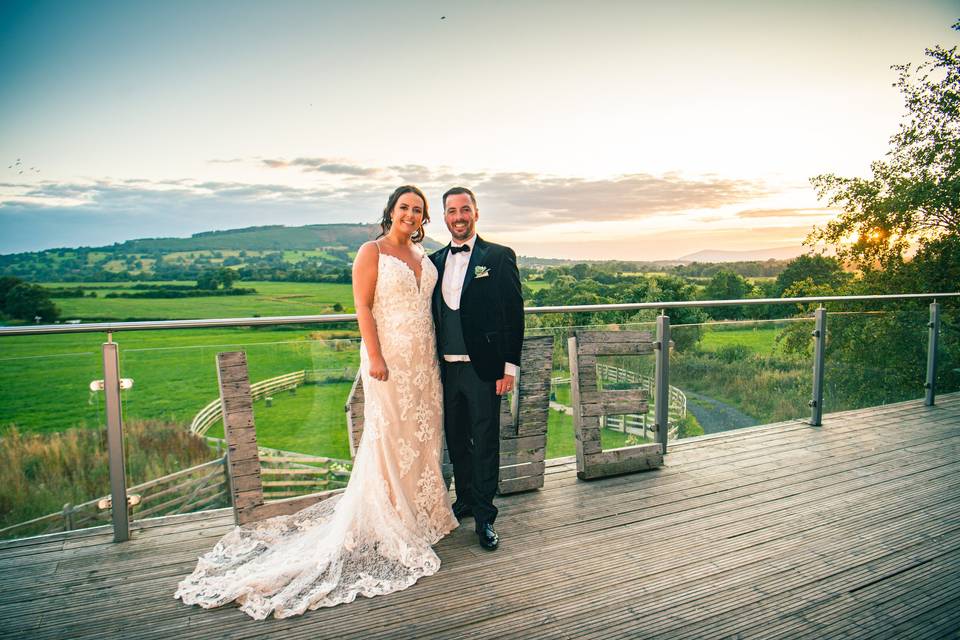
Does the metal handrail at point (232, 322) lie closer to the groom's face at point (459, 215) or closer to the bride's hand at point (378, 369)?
the bride's hand at point (378, 369)

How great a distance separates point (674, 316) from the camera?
4539mm

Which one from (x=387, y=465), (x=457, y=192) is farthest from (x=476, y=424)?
(x=457, y=192)

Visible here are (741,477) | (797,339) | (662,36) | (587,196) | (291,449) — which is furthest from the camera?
(587,196)

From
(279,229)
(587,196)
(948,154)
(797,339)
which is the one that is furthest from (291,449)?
(279,229)

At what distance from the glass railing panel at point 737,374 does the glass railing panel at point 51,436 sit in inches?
151

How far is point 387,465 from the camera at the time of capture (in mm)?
2727

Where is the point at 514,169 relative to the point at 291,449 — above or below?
above

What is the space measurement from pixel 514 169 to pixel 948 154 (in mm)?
20582

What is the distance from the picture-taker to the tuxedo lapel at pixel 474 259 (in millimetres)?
2758

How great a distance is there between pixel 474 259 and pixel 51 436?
97.2 inches

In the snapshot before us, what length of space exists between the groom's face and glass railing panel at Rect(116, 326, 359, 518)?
1.01 meters

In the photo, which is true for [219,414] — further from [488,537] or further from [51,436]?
[488,537]

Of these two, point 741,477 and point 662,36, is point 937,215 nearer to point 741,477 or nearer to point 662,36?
point 662,36

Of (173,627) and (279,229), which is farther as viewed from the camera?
(279,229)
